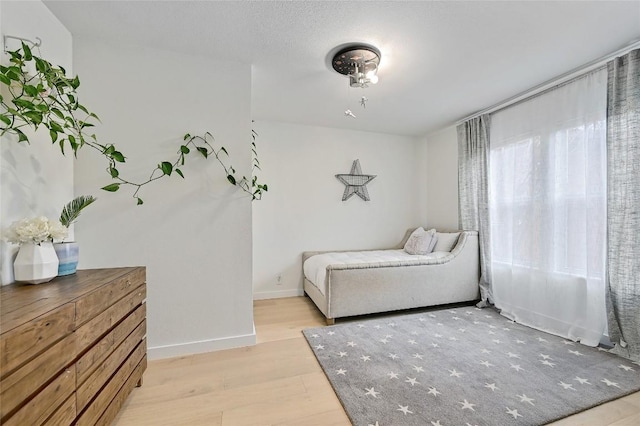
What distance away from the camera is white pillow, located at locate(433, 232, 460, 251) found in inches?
133

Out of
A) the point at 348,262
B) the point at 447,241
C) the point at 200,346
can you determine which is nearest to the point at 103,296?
the point at 200,346

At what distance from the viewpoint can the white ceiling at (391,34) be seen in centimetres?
164

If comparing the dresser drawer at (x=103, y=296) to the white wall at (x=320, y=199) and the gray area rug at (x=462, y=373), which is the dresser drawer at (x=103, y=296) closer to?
the gray area rug at (x=462, y=373)

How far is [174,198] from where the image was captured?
6.84ft

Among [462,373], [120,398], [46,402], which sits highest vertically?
[46,402]

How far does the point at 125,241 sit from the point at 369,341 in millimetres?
2148

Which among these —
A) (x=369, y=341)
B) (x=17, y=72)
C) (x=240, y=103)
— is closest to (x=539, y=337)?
(x=369, y=341)

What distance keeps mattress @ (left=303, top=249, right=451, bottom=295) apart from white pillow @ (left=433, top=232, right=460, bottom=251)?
0.31 feet

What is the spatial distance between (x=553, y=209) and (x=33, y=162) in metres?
4.04

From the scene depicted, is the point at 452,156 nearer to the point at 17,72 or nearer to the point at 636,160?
the point at 636,160

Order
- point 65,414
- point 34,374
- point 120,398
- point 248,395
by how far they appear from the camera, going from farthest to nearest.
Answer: point 248,395 → point 120,398 → point 65,414 → point 34,374

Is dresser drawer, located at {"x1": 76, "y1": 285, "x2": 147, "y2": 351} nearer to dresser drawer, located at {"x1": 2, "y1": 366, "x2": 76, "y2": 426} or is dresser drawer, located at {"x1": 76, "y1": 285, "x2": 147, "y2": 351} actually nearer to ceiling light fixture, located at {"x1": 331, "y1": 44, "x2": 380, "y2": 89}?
dresser drawer, located at {"x1": 2, "y1": 366, "x2": 76, "y2": 426}

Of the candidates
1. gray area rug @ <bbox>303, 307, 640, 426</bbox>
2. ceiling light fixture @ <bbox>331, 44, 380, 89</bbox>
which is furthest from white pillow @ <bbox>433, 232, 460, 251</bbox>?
ceiling light fixture @ <bbox>331, 44, 380, 89</bbox>

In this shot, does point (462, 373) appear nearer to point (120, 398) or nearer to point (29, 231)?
point (120, 398)
